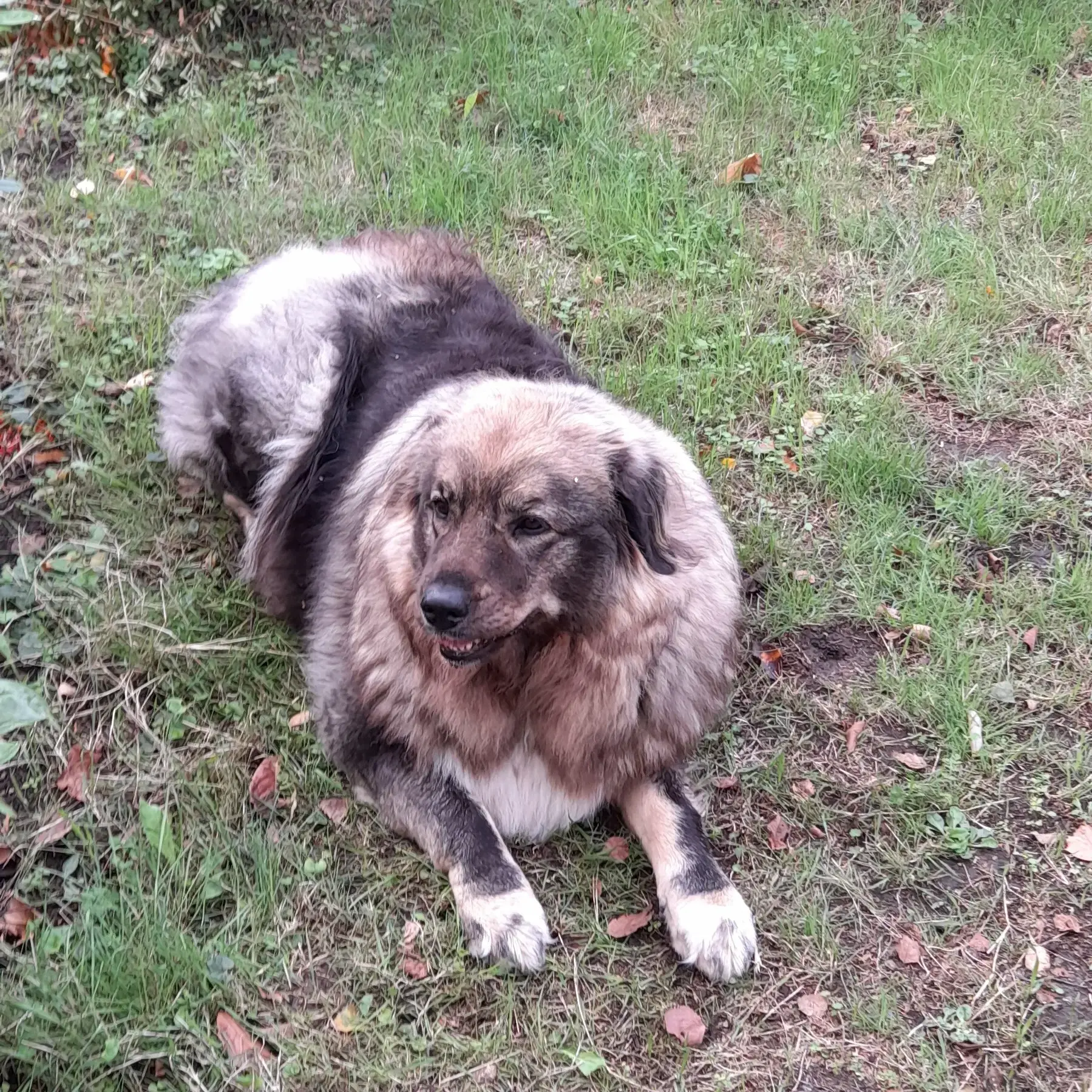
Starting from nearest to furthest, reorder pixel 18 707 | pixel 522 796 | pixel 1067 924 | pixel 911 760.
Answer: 1. pixel 18 707
2. pixel 1067 924
3. pixel 522 796
4. pixel 911 760

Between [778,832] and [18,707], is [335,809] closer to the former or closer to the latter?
[778,832]

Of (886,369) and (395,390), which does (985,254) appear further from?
(395,390)

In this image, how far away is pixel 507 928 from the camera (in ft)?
8.95

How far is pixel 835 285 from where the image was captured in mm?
5043

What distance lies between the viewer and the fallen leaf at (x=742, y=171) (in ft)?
17.8

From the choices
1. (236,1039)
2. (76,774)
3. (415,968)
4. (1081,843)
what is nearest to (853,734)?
(1081,843)

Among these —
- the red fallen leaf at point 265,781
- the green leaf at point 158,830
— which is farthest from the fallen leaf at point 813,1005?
the green leaf at point 158,830

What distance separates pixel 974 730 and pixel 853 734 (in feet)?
1.24

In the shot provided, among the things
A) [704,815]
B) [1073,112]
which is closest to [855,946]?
[704,815]

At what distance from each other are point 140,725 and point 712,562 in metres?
1.85

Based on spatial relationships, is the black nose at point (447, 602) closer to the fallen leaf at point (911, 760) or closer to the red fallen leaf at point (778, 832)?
the red fallen leaf at point (778, 832)

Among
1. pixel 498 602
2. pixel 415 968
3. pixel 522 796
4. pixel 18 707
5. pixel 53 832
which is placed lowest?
pixel 415 968

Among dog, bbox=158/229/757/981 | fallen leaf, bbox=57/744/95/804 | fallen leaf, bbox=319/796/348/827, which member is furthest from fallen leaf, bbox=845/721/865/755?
fallen leaf, bbox=57/744/95/804

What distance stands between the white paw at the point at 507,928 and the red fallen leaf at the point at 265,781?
75cm
